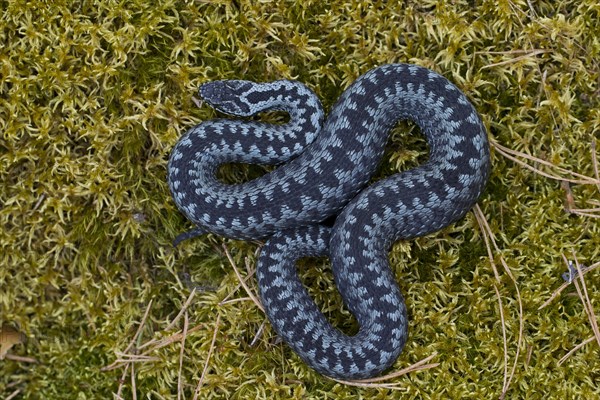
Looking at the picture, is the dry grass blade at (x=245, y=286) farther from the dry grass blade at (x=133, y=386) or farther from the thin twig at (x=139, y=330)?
the dry grass blade at (x=133, y=386)

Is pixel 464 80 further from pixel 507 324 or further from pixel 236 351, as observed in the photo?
pixel 236 351

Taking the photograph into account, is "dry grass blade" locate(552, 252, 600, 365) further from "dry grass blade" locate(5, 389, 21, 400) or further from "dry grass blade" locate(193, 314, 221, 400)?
"dry grass blade" locate(5, 389, 21, 400)

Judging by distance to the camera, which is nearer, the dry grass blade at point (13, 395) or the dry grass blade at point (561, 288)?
the dry grass blade at point (561, 288)

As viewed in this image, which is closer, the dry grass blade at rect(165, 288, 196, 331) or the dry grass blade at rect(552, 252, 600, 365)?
the dry grass blade at rect(552, 252, 600, 365)

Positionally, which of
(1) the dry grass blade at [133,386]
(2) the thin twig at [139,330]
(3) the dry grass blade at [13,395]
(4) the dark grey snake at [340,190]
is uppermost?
(4) the dark grey snake at [340,190]

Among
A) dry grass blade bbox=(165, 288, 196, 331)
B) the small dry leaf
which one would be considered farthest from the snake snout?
the small dry leaf

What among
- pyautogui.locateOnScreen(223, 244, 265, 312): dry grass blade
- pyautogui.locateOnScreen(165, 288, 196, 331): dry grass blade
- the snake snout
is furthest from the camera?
pyautogui.locateOnScreen(165, 288, 196, 331): dry grass blade

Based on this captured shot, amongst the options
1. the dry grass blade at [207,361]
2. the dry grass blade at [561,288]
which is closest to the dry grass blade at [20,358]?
the dry grass blade at [207,361]
